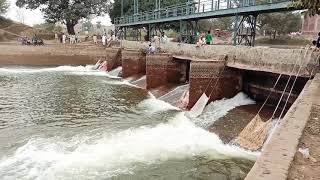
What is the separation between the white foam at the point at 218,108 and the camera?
1423 centimetres

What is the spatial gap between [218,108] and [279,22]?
1631 inches

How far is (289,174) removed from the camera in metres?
4.79

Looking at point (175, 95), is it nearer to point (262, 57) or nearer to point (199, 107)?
point (199, 107)

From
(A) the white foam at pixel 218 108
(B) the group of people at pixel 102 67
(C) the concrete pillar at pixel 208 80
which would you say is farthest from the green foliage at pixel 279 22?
(A) the white foam at pixel 218 108

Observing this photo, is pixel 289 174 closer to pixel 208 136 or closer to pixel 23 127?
pixel 208 136

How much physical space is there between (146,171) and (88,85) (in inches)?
668

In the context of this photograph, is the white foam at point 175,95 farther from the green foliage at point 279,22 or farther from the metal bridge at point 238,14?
the green foliage at point 279,22

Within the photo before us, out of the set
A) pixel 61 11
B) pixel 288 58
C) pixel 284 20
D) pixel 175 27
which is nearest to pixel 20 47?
pixel 61 11

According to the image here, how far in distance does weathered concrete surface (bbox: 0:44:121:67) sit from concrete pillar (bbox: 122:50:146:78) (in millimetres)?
13495

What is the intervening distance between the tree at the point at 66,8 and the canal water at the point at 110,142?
35907mm

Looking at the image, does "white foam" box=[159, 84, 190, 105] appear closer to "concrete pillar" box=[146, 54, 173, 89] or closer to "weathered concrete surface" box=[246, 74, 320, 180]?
"concrete pillar" box=[146, 54, 173, 89]

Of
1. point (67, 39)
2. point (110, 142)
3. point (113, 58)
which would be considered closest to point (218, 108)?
point (110, 142)

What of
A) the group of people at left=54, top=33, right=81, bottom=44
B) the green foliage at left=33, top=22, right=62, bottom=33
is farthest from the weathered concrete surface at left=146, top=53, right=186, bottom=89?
the green foliage at left=33, top=22, right=62, bottom=33

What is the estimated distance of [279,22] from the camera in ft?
174
